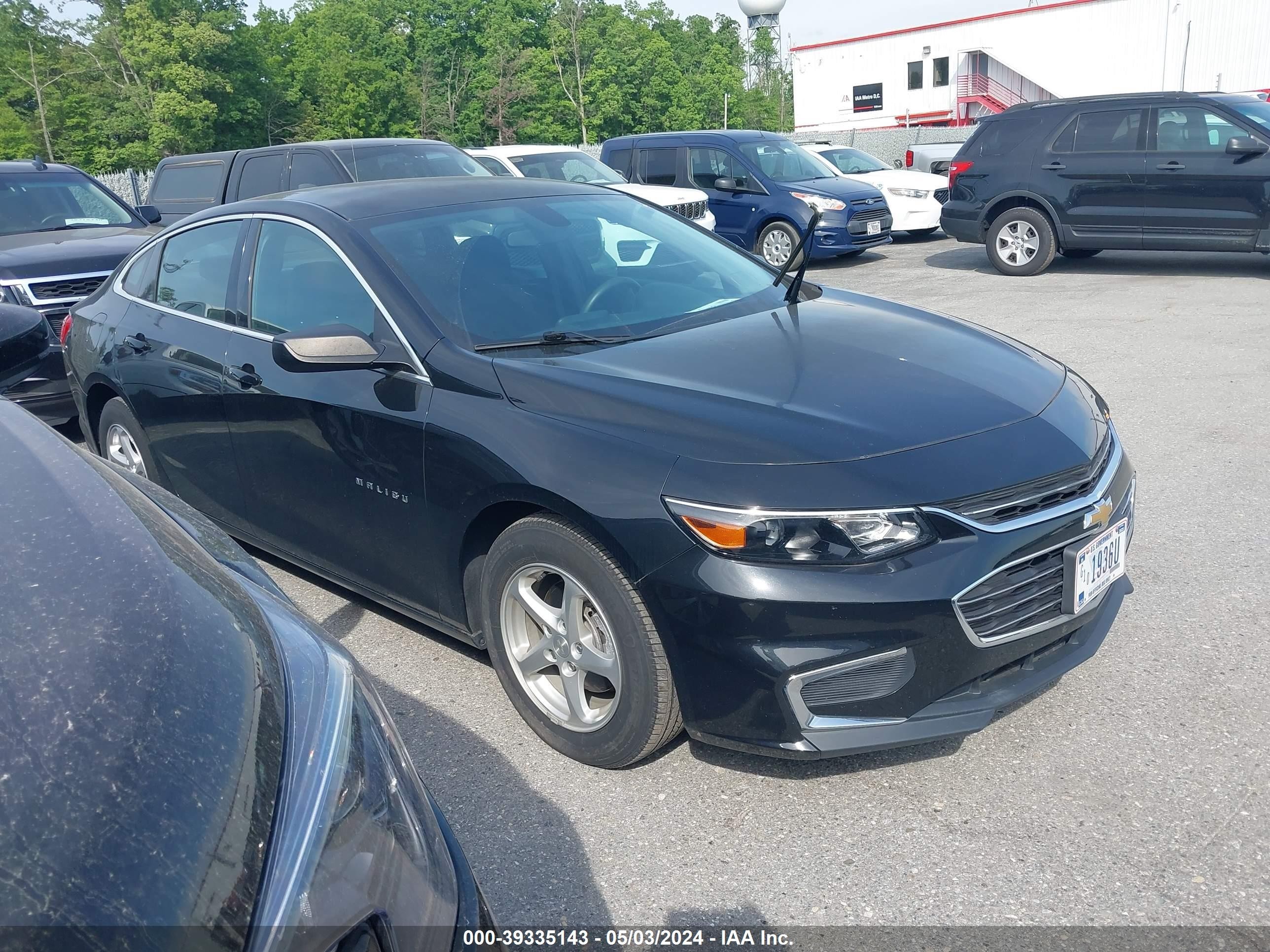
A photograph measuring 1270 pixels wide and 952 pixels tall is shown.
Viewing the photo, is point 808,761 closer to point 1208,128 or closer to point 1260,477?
point 1260,477

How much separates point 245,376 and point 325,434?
22.7 inches

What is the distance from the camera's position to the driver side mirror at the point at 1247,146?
35.9ft

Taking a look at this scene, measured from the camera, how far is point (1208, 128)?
11.4 m

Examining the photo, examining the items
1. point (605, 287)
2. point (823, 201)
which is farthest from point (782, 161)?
point (605, 287)

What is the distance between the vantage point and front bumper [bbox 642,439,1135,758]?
2.68m

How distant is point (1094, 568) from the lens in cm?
302

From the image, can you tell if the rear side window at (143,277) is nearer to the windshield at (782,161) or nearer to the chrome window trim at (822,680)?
the chrome window trim at (822,680)

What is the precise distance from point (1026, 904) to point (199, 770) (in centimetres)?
195

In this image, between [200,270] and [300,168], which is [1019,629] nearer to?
[200,270]

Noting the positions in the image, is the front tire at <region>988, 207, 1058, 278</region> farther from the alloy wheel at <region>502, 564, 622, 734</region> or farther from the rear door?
the alloy wheel at <region>502, 564, 622, 734</region>

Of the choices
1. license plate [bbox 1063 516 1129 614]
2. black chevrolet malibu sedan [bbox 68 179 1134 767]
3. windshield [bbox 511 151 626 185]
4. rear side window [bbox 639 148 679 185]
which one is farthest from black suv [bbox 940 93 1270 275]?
license plate [bbox 1063 516 1129 614]

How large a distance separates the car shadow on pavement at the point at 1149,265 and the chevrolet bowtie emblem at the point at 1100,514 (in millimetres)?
9782

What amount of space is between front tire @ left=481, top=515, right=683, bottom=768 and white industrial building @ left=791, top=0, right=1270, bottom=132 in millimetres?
37611

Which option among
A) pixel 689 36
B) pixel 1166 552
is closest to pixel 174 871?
pixel 1166 552
